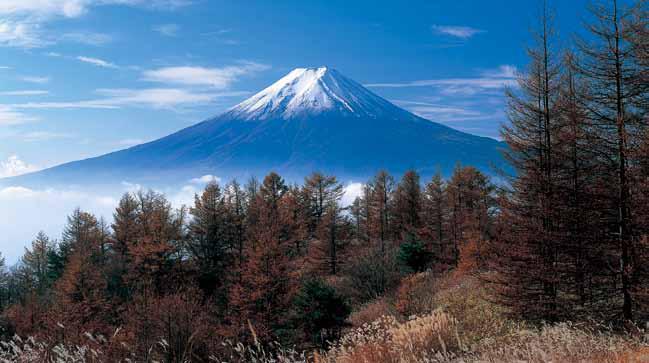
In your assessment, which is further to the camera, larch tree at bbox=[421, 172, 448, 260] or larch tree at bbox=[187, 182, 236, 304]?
larch tree at bbox=[421, 172, 448, 260]

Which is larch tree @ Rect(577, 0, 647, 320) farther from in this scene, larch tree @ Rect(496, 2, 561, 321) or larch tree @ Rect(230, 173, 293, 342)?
larch tree @ Rect(230, 173, 293, 342)

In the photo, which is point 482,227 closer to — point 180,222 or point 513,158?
point 513,158

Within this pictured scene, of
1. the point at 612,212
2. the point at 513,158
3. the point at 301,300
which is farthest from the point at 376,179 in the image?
the point at 612,212

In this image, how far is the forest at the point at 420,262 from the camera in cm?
772

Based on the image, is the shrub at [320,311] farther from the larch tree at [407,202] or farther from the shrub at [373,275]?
the larch tree at [407,202]

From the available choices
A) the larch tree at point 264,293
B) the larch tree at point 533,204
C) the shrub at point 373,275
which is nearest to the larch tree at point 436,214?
the shrub at point 373,275

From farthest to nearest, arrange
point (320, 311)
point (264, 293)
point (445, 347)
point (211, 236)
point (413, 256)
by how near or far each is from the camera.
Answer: point (211, 236) < point (413, 256) < point (264, 293) < point (320, 311) < point (445, 347)

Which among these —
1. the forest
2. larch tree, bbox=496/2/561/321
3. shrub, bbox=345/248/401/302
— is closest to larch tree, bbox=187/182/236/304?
the forest

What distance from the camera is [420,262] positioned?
34719 mm

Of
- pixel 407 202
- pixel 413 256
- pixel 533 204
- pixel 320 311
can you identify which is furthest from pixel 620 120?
pixel 407 202

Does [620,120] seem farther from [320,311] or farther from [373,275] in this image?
[373,275]

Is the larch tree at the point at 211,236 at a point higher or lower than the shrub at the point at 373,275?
higher

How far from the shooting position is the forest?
25.3 ft

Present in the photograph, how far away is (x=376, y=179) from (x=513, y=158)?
31236mm
